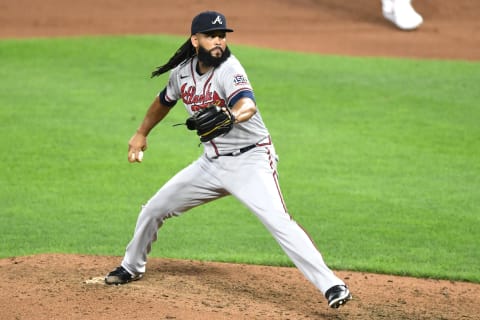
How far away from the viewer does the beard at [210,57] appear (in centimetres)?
653

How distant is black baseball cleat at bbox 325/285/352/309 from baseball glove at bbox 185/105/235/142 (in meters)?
1.21

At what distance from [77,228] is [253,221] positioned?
1.67m

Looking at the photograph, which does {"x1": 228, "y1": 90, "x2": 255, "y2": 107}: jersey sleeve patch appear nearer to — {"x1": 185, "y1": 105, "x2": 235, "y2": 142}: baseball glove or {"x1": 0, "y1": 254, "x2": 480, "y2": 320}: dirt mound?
{"x1": 185, "y1": 105, "x2": 235, "y2": 142}: baseball glove

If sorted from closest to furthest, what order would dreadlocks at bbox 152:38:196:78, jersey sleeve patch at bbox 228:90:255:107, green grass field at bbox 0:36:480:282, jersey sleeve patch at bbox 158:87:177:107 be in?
1. jersey sleeve patch at bbox 228:90:255:107
2. dreadlocks at bbox 152:38:196:78
3. jersey sleeve patch at bbox 158:87:177:107
4. green grass field at bbox 0:36:480:282

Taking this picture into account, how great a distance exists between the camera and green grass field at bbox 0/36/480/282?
870cm

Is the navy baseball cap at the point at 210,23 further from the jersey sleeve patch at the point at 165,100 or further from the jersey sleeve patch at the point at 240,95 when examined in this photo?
the jersey sleeve patch at the point at 165,100

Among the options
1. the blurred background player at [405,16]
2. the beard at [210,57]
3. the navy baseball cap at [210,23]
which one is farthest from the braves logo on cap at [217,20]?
the blurred background player at [405,16]

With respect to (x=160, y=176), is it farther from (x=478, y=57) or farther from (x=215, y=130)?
(x=478, y=57)

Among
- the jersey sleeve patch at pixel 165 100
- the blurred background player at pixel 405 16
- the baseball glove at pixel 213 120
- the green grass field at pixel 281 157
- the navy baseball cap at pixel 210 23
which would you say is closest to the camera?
the baseball glove at pixel 213 120

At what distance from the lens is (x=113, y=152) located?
37.8 feet

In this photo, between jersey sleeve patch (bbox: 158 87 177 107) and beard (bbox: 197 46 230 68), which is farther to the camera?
jersey sleeve patch (bbox: 158 87 177 107)

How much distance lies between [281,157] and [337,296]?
5.28 m

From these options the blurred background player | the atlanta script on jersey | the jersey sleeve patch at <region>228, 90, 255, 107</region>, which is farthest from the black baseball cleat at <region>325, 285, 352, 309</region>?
the blurred background player

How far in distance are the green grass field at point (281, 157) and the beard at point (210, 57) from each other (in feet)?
6.96
